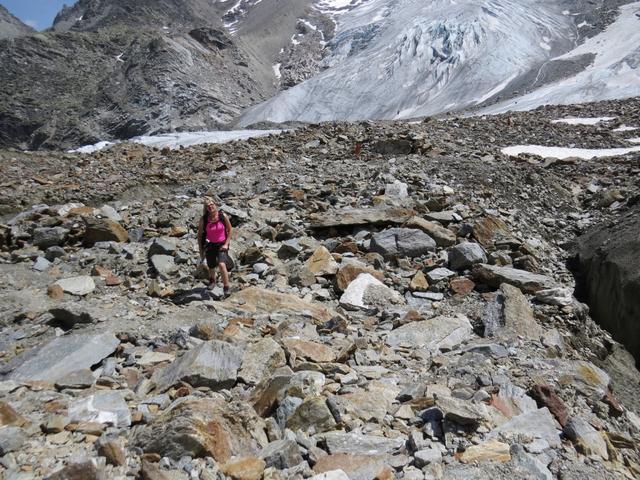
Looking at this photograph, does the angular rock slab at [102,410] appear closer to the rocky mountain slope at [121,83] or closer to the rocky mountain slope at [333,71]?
the rocky mountain slope at [333,71]

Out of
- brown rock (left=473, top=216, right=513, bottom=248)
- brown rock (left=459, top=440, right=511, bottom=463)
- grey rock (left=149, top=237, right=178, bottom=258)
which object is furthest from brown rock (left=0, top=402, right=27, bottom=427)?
brown rock (left=473, top=216, right=513, bottom=248)

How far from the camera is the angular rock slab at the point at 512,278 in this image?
6.69 metres

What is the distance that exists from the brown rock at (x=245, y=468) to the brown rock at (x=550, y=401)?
2.49m

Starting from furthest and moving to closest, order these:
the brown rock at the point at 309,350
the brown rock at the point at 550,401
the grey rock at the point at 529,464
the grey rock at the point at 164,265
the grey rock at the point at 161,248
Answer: the grey rock at the point at 161,248 < the grey rock at the point at 164,265 < the brown rock at the point at 309,350 < the brown rock at the point at 550,401 < the grey rock at the point at 529,464

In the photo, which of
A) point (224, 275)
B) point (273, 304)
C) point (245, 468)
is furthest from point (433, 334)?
point (245, 468)

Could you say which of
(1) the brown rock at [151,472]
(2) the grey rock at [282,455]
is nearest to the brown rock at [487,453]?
(2) the grey rock at [282,455]

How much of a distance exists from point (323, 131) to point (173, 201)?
336 inches

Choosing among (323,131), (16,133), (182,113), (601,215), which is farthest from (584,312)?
(16,133)

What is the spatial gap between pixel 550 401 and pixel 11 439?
407cm

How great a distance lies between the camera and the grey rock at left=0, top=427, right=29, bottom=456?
2.92 m

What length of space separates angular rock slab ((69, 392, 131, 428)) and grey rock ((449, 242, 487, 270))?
5396 millimetres

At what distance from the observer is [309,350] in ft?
15.8

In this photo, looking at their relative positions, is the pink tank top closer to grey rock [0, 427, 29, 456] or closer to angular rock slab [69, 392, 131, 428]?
angular rock slab [69, 392, 131, 428]

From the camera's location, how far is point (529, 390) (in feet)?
13.8
